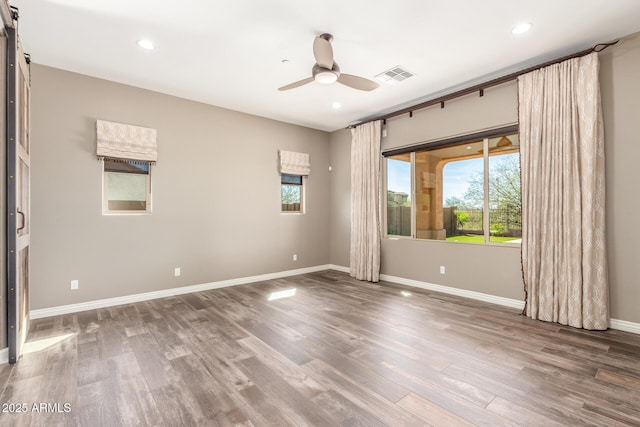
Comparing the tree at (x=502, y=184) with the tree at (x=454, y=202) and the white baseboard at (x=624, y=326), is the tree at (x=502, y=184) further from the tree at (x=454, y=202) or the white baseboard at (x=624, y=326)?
the white baseboard at (x=624, y=326)

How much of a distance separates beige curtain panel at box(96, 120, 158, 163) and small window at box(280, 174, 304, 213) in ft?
7.79

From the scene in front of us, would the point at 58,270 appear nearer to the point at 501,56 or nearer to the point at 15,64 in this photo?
the point at 15,64

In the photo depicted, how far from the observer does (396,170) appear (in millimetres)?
5648

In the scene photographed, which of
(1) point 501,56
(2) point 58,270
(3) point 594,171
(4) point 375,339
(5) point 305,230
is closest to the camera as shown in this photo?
(4) point 375,339

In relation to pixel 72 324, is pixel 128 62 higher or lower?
higher

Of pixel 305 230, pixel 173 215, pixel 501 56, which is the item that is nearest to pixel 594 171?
pixel 501 56

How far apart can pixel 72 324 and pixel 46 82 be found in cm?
294

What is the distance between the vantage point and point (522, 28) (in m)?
2.95

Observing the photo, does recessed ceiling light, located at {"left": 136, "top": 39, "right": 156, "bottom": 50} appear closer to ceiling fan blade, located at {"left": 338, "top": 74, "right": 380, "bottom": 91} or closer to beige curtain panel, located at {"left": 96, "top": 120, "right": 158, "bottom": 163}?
beige curtain panel, located at {"left": 96, "top": 120, "right": 158, "bottom": 163}

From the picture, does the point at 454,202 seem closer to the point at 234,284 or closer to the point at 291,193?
the point at 291,193

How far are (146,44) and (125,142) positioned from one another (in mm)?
1483

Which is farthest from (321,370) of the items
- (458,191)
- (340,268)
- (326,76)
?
(340,268)

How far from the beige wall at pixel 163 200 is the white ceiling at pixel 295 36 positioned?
1.57ft

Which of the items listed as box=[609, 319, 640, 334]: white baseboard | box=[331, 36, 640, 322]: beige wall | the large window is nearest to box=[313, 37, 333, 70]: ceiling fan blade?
box=[331, 36, 640, 322]: beige wall
